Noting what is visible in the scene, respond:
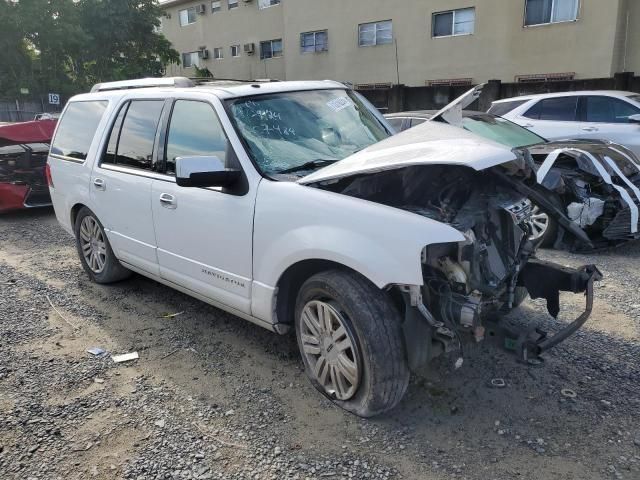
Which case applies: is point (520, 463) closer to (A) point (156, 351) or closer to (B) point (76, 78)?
(A) point (156, 351)

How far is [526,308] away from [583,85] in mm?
10757

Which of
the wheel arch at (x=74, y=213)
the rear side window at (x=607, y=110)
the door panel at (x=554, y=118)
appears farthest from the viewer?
the door panel at (x=554, y=118)

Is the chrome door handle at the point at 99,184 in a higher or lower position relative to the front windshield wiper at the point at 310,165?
lower

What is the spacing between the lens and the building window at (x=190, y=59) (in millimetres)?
33906

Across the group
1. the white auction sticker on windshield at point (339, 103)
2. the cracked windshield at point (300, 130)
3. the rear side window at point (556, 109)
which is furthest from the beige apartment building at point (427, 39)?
the cracked windshield at point (300, 130)

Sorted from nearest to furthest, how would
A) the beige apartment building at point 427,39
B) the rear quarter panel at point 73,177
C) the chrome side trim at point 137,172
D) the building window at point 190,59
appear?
the chrome side trim at point 137,172, the rear quarter panel at point 73,177, the beige apartment building at point 427,39, the building window at point 190,59

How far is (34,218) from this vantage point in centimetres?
888

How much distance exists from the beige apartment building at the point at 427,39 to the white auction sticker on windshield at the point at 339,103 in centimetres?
1611

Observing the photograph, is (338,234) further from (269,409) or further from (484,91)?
(484,91)

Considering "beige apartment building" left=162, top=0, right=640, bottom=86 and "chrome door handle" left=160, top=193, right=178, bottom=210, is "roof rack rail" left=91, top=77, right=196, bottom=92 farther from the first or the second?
"beige apartment building" left=162, top=0, right=640, bottom=86

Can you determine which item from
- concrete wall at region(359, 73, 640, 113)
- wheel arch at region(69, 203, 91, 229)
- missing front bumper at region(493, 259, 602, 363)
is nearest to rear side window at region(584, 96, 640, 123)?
concrete wall at region(359, 73, 640, 113)

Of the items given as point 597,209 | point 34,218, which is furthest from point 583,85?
point 34,218

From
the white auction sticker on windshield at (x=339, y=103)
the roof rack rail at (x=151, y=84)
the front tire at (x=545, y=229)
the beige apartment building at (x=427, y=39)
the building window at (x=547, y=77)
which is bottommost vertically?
the front tire at (x=545, y=229)

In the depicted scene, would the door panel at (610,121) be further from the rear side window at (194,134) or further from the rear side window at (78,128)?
the rear side window at (78,128)
